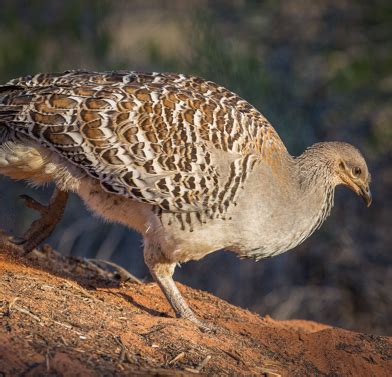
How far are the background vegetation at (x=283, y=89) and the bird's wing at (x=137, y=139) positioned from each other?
13.1 feet

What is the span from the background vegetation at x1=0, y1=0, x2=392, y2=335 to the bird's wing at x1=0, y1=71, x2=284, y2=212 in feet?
13.1

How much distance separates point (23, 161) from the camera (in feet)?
19.0

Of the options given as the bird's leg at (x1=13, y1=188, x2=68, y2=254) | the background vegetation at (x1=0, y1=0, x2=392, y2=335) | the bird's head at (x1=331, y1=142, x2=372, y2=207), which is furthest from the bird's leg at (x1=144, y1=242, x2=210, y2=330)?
the background vegetation at (x1=0, y1=0, x2=392, y2=335)

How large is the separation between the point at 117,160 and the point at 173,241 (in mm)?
769

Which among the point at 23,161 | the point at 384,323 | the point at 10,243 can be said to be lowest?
the point at 384,323

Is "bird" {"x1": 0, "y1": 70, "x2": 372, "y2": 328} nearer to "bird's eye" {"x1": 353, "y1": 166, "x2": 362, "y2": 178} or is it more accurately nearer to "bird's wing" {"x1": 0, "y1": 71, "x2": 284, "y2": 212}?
"bird's wing" {"x1": 0, "y1": 71, "x2": 284, "y2": 212}

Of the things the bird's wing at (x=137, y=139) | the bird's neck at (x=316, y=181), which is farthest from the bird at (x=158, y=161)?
the bird's neck at (x=316, y=181)

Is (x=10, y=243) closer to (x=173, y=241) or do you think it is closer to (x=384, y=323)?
(x=173, y=241)

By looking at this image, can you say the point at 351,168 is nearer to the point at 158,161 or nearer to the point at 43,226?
the point at 158,161

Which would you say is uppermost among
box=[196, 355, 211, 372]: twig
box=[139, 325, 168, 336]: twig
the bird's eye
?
the bird's eye

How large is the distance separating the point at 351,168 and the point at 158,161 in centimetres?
183

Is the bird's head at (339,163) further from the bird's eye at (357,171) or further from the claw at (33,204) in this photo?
the claw at (33,204)

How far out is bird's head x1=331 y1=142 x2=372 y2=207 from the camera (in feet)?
21.3

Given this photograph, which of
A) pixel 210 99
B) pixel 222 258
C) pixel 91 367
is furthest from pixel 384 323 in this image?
pixel 91 367
